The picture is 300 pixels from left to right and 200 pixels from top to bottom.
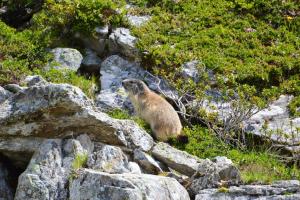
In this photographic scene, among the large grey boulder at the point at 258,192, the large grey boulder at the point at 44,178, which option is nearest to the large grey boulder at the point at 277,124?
the large grey boulder at the point at 258,192

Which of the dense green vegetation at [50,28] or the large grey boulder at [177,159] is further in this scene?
the dense green vegetation at [50,28]

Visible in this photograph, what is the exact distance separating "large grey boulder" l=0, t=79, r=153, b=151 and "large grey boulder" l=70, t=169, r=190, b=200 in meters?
1.30

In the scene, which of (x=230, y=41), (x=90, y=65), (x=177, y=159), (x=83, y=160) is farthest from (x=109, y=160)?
(x=230, y=41)

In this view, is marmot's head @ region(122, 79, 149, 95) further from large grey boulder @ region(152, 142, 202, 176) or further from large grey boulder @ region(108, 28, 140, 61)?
large grey boulder @ region(152, 142, 202, 176)

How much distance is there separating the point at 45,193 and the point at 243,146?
530 centimetres

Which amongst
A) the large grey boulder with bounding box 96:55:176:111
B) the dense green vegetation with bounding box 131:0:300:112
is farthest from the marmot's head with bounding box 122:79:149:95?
the dense green vegetation with bounding box 131:0:300:112

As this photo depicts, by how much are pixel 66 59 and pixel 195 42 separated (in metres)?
3.77

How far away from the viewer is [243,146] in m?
13.9

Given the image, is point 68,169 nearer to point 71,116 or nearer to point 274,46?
point 71,116

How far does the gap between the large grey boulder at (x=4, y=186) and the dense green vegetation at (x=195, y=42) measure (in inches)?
171

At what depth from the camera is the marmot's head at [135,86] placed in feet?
51.7

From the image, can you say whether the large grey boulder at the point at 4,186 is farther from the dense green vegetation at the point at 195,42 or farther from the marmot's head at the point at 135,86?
the marmot's head at the point at 135,86

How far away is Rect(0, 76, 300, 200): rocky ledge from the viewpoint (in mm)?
9992

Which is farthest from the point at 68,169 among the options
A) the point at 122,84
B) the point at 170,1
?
the point at 170,1
